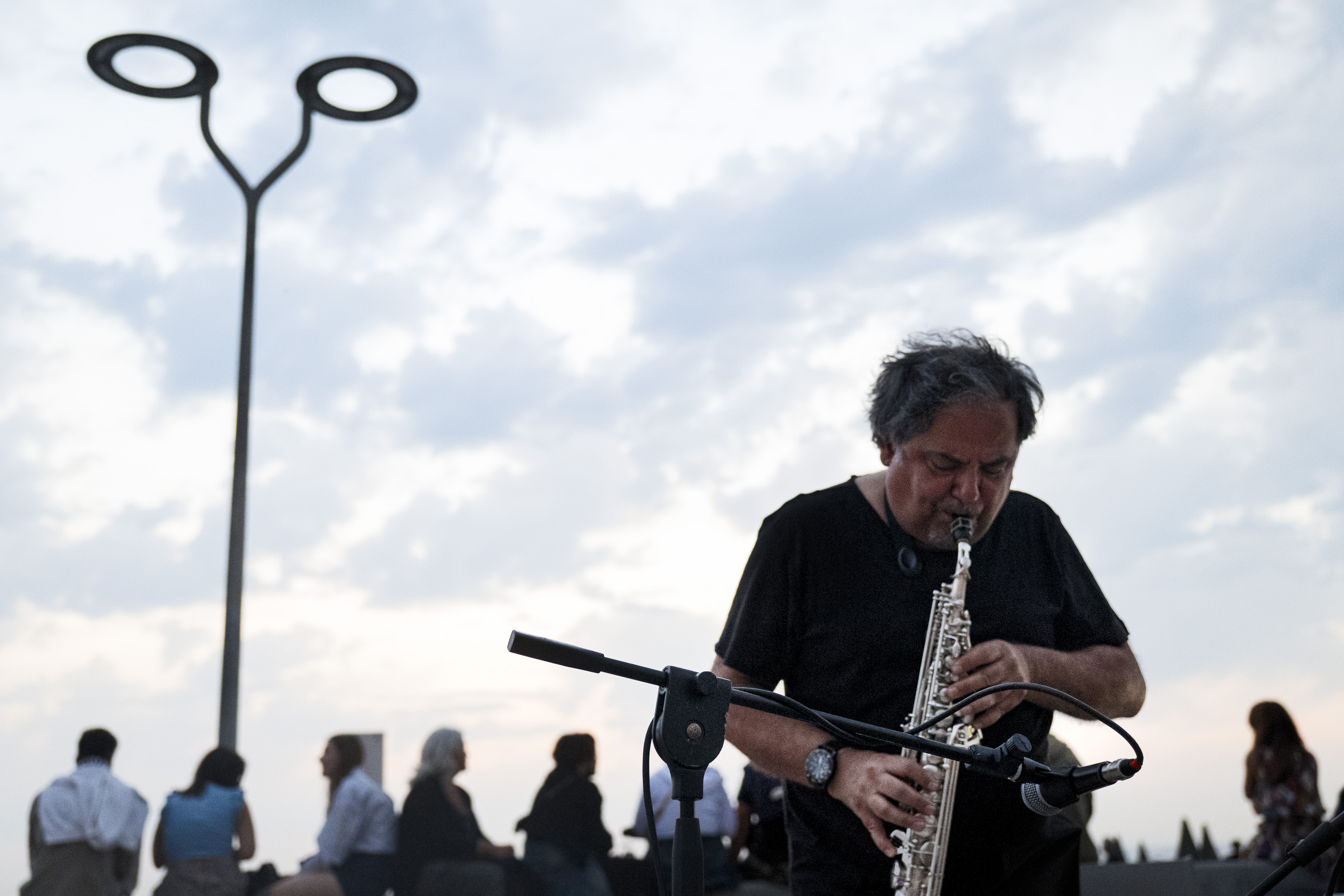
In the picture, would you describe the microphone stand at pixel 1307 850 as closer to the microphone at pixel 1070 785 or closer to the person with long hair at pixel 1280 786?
the microphone at pixel 1070 785

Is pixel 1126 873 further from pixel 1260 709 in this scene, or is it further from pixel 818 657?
pixel 1260 709

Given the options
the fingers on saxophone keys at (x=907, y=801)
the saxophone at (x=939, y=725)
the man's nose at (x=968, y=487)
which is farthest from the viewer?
the man's nose at (x=968, y=487)

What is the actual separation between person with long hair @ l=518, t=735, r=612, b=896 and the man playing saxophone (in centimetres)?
455

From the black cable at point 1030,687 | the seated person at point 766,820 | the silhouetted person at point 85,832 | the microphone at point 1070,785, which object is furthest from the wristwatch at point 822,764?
the silhouetted person at point 85,832

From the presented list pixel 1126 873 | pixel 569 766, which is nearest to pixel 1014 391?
pixel 1126 873

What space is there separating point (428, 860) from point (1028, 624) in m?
5.06

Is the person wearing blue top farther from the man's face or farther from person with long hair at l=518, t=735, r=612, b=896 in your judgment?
the man's face

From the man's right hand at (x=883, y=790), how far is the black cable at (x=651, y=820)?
2.00ft

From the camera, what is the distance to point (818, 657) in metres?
2.62

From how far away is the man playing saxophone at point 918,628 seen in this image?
2.52 metres

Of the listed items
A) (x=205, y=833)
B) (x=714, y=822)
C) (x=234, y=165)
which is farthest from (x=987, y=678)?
(x=234, y=165)

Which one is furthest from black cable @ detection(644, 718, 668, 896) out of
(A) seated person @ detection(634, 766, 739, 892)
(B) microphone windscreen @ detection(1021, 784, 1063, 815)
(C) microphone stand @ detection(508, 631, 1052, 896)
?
(A) seated person @ detection(634, 766, 739, 892)

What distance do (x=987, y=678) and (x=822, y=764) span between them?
0.35 meters

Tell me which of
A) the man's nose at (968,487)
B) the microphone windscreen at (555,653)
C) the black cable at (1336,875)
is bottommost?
the black cable at (1336,875)
